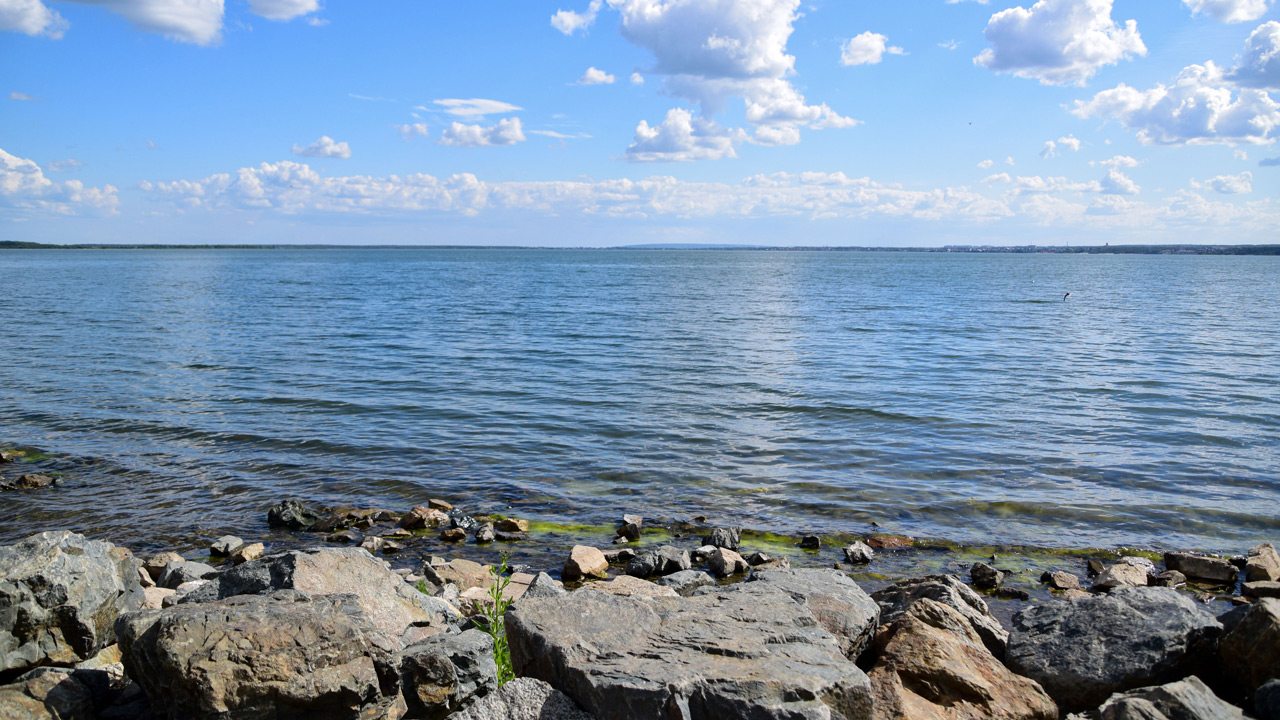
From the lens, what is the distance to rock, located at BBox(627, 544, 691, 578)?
9.24 m

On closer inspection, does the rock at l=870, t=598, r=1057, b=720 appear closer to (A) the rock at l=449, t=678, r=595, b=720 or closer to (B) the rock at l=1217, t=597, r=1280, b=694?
(B) the rock at l=1217, t=597, r=1280, b=694

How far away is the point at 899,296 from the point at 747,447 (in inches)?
2211

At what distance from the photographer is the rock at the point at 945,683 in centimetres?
530

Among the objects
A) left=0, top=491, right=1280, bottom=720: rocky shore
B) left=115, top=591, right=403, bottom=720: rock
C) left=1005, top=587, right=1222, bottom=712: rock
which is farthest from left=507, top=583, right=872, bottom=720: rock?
left=1005, top=587, right=1222, bottom=712: rock

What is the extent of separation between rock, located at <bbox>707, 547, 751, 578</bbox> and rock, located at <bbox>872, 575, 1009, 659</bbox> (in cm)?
188

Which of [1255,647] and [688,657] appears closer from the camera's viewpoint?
[688,657]

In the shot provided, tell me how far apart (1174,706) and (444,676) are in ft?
14.3

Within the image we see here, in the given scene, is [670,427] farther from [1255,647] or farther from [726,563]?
[1255,647]

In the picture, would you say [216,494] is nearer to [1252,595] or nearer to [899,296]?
[1252,595]

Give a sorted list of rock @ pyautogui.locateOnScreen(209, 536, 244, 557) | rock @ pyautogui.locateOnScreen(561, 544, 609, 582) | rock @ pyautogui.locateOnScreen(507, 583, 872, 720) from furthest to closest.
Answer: rock @ pyautogui.locateOnScreen(209, 536, 244, 557), rock @ pyautogui.locateOnScreen(561, 544, 609, 582), rock @ pyautogui.locateOnScreen(507, 583, 872, 720)

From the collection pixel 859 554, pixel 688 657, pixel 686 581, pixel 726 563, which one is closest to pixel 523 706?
pixel 688 657

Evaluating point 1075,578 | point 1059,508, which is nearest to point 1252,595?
point 1075,578

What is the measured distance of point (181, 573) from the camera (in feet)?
27.5

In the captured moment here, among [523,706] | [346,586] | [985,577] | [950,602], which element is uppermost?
[523,706]
